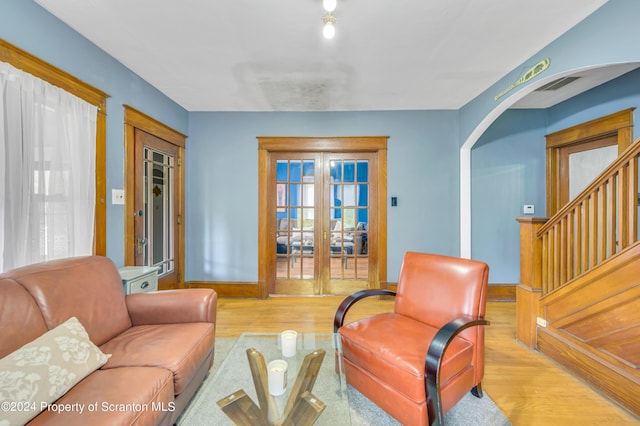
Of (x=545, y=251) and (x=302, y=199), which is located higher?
(x=302, y=199)

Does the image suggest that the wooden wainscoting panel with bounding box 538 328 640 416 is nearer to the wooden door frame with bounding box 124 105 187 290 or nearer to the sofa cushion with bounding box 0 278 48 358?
the sofa cushion with bounding box 0 278 48 358

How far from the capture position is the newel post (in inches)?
95.2

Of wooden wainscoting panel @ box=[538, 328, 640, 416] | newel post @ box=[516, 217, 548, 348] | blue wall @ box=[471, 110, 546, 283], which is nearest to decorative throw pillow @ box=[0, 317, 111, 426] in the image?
wooden wainscoting panel @ box=[538, 328, 640, 416]

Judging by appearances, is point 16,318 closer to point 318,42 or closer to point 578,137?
point 318,42

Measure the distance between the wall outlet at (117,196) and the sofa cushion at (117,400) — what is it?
5.59 ft

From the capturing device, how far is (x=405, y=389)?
1442mm

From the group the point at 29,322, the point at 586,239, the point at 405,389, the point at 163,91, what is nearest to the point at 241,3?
the point at 163,91

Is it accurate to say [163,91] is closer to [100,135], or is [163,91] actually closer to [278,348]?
[100,135]

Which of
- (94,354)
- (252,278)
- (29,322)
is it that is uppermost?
(29,322)

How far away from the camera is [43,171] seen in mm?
1854

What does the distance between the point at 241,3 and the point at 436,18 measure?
140 centimetres

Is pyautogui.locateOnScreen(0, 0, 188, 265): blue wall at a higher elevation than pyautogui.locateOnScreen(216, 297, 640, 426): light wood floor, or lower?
higher

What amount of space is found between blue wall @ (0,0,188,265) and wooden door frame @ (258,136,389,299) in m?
1.32

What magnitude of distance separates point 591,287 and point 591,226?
18.0 inches
